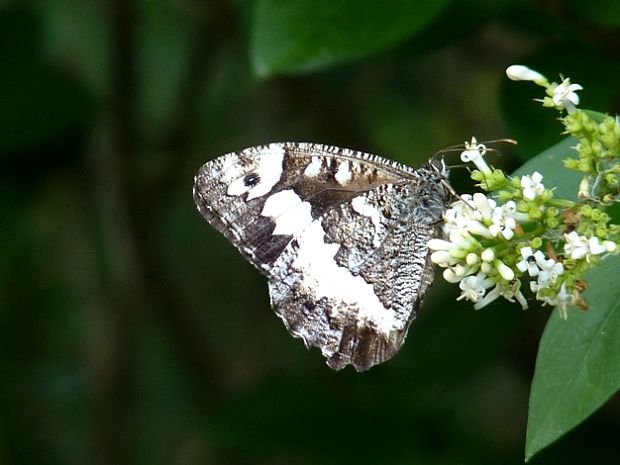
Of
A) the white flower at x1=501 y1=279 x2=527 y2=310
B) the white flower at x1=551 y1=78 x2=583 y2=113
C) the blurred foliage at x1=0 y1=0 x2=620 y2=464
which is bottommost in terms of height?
the blurred foliage at x1=0 y1=0 x2=620 y2=464

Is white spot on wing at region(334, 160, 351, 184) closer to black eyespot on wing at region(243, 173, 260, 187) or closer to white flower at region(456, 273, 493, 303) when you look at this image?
A: black eyespot on wing at region(243, 173, 260, 187)

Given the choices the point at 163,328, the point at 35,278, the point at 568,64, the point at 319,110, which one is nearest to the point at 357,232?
the point at 568,64

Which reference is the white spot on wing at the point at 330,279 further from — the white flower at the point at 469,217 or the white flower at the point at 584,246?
the white flower at the point at 584,246

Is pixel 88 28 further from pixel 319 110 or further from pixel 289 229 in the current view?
pixel 289 229

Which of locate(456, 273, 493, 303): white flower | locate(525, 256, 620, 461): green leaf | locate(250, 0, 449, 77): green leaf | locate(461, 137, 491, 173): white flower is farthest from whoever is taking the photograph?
locate(250, 0, 449, 77): green leaf

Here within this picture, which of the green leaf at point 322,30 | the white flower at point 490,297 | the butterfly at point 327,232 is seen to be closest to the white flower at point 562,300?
the white flower at point 490,297

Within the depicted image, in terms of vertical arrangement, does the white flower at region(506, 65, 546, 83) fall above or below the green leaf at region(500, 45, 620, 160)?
above

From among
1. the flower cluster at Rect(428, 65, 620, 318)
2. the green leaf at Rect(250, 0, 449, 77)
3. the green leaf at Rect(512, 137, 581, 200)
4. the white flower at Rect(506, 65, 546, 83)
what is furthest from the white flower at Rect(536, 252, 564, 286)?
the green leaf at Rect(250, 0, 449, 77)

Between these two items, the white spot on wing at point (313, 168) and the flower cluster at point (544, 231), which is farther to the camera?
the white spot on wing at point (313, 168)
